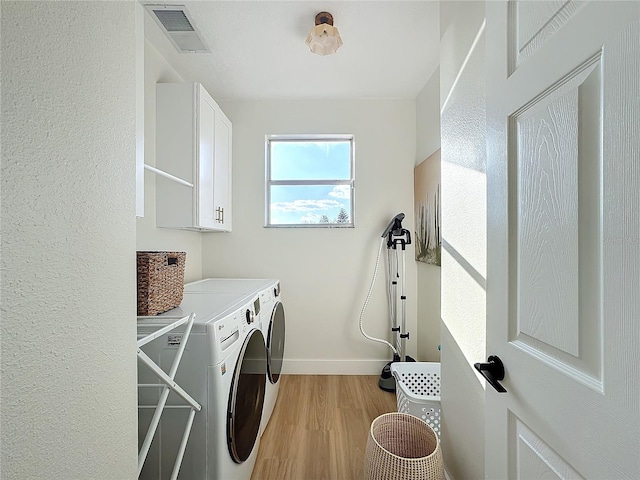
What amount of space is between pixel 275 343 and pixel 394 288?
1173 millimetres

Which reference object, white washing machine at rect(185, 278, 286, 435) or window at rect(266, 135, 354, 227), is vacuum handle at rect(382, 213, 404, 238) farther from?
white washing machine at rect(185, 278, 286, 435)

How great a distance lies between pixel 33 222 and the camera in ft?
1.58

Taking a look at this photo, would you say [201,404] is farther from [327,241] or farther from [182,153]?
[327,241]

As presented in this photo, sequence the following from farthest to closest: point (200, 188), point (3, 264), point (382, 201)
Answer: point (382, 201), point (200, 188), point (3, 264)

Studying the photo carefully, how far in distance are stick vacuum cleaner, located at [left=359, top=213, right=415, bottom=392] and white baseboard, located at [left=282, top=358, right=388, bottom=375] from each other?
0.46ft

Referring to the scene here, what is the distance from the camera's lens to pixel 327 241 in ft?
9.87

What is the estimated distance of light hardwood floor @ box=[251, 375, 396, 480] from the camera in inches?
69.1

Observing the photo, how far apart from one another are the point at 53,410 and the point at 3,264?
0.80 feet

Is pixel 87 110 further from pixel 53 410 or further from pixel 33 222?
pixel 53 410

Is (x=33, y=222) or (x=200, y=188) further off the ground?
(x=200, y=188)

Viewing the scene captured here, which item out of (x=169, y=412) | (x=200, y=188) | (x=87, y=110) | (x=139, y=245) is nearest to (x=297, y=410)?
(x=169, y=412)

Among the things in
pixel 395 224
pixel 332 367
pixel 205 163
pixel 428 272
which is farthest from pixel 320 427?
pixel 205 163

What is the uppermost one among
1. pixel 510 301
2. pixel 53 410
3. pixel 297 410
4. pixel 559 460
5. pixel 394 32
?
pixel 394 32

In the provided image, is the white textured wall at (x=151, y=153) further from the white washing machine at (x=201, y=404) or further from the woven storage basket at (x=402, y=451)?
the woven storage basket at (x=402, y=451)
